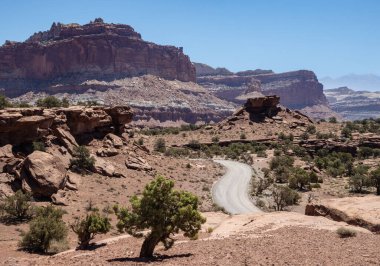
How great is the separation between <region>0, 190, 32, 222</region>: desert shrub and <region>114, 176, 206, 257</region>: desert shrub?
1255 cm

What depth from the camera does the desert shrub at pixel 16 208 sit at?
93.1ft

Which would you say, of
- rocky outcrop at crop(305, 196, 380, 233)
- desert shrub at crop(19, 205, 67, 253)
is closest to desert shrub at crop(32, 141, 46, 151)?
desert shrub at crop(19, 205, 67, 253)

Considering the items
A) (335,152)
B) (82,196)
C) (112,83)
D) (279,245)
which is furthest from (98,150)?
(112,83)

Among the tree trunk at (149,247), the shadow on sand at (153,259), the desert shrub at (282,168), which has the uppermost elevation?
the tree trunk at (149,247)

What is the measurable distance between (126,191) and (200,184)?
13.5 metres

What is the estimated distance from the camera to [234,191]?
167ft

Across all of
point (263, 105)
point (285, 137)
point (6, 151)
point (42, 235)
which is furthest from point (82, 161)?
point (263, 105)

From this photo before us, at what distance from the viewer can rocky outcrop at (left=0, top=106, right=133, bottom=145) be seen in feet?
123

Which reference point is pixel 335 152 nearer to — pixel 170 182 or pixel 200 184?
pixel 200 184

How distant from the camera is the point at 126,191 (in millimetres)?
40125

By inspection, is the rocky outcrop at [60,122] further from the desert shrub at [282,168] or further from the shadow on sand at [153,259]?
the shadow on sand at [153,259]

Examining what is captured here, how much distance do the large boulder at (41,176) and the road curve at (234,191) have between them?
1621 cm

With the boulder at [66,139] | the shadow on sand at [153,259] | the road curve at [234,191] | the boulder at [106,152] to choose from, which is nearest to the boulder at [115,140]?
the boulder at [106,152]

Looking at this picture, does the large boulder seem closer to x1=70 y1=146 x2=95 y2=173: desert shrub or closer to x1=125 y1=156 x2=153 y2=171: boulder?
x1=70 y1=146 x2=95 y2=173: desert shrub
